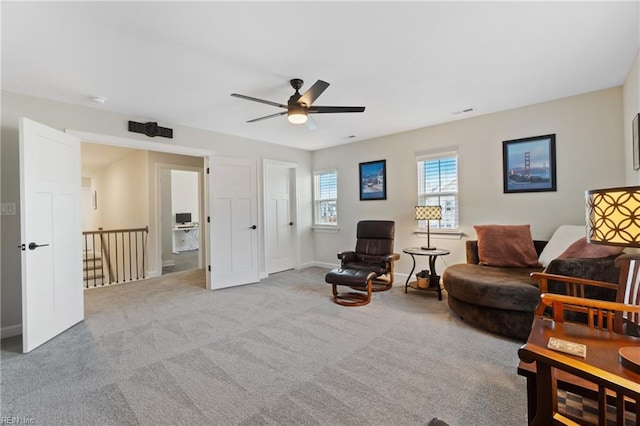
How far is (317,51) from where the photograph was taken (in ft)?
7.56

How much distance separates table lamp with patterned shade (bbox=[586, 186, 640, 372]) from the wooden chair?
0.14 ft

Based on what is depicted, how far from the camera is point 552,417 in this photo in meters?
1.05

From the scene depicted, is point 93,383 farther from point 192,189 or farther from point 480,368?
point 192,189

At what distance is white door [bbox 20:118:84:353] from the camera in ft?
8.49

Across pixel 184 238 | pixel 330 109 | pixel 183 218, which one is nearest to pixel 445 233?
pixel 330 109

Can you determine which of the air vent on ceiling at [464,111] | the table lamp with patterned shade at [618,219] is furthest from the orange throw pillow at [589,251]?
the air vent on ceiling at [464,111]

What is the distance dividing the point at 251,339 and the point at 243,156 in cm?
330

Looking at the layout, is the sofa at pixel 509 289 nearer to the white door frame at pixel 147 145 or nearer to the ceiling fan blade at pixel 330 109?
the ceiling fan blade at pixel 330 109

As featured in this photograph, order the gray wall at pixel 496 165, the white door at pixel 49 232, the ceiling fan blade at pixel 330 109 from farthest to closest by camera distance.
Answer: the gray wall at pixel 496 165 → the ceiling fan blade at pixel 330 109 → the white door at pixel 49 232

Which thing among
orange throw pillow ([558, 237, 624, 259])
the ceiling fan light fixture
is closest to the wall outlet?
the ceiling fan light fixture

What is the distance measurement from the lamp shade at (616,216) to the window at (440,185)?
3309 mm

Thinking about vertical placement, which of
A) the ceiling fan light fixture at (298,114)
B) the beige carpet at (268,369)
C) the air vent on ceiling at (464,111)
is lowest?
the beige carpet at (268,369)

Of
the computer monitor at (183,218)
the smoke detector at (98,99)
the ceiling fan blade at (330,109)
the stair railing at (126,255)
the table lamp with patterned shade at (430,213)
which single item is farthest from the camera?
the computer monitor at (183,218)

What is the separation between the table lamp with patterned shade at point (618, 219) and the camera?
1034mm
